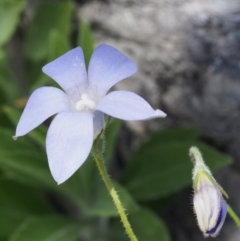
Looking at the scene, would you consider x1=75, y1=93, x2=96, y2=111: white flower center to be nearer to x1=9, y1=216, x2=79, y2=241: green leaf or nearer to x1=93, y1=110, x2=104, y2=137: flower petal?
x1=93, y1=110, x2=104, y2=137: flower petal

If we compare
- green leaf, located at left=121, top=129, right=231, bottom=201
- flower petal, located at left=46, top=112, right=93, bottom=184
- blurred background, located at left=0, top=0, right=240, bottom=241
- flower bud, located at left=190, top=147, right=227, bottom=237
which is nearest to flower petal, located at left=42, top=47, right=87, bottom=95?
flower petal, located at left=46, top=112, right=93, bottom=184

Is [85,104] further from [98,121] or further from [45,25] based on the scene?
[45,25]

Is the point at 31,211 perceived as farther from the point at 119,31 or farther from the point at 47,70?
the point at 47,70

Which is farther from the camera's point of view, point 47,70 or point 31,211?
point 31,211

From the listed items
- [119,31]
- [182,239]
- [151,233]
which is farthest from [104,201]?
[119,31]

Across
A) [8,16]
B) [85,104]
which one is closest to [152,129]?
[8,16]
